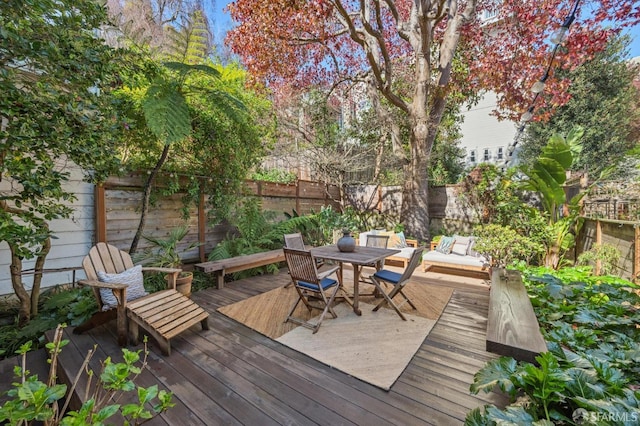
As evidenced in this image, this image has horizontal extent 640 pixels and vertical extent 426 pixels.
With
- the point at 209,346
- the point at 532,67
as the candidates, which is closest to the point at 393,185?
the point at 532,67

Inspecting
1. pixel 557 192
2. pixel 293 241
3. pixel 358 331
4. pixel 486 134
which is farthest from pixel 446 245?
Result: pixel 486 134

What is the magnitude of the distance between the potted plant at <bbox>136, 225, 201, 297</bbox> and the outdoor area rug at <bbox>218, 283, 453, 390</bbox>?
65cm

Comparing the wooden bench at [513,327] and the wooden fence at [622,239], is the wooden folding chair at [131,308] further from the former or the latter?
the wooden fence at [622,239]

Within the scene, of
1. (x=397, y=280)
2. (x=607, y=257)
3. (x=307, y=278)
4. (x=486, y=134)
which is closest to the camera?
(x=307, y=278)

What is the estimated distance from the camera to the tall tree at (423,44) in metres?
5.61

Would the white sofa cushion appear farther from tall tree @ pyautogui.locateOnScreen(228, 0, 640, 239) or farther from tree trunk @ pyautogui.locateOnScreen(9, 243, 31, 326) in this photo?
tree trunk @ pyautogui.locateOnScreen(9, 243, 31, 326)

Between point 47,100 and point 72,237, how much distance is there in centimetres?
241

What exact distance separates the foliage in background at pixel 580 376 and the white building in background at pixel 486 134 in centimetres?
1056

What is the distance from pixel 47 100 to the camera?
226cm

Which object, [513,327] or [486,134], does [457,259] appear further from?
[486,134]

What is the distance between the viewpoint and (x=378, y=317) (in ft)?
11.4

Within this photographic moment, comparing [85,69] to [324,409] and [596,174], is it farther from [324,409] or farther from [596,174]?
[596,174]

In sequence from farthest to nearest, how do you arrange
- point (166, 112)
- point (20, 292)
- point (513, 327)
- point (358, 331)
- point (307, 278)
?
point (166, 112)
point (307, 278)
point (358, 331)
point (20, 292)
point (513, 327)

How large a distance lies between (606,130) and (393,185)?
25.3 feet
